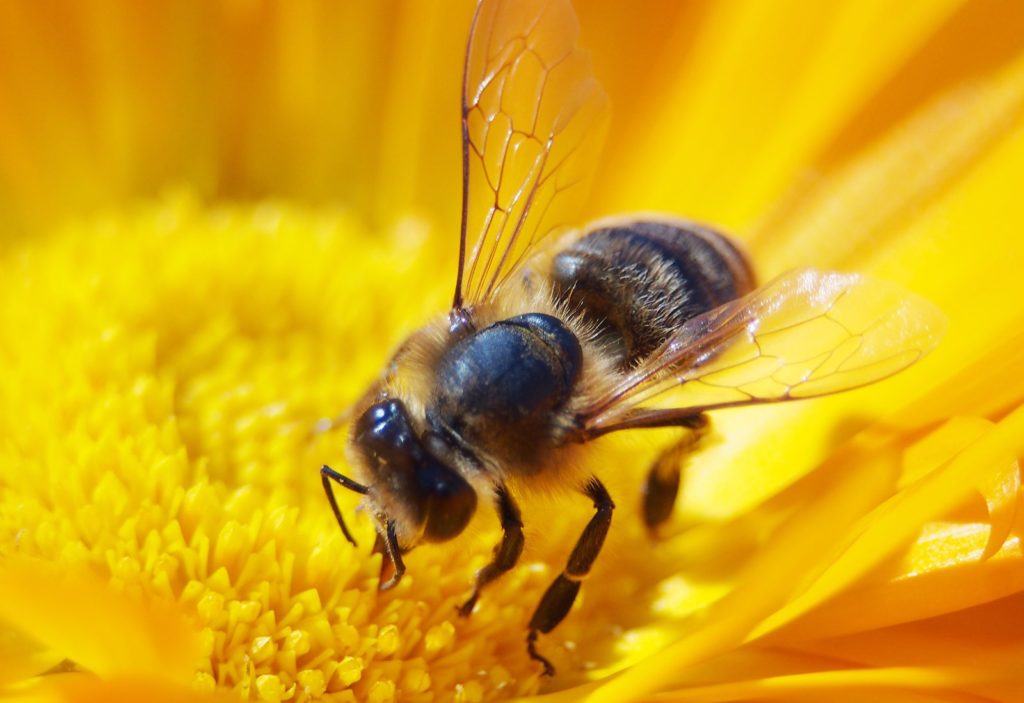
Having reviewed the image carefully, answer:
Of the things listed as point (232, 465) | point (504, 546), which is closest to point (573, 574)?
point (504, 546)

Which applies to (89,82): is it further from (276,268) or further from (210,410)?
(210,410)

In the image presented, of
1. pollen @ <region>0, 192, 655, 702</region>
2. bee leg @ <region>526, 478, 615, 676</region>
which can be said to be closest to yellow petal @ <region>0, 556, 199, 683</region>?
pollen @ <region>0, 192, 655, 702</region>

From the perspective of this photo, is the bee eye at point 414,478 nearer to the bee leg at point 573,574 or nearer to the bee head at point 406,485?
the bee head at point 406,485

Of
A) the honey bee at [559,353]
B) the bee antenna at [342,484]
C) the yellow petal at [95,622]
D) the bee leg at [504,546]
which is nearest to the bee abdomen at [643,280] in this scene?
the honey bee at [559,353]

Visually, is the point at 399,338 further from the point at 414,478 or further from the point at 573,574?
the point at 414,478

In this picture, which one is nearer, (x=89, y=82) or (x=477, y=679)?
(x=477, y=679)

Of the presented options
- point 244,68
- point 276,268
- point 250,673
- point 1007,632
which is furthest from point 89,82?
point 1007,632
